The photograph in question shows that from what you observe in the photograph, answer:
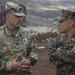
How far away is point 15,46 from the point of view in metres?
4.34

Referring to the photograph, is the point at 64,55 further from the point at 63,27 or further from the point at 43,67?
the point at 43,67

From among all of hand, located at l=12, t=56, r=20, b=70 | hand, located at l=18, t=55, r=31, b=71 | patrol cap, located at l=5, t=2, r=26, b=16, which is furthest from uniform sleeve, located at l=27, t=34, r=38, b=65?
patrol cap, located at l=5, t=2, r=26, b=16

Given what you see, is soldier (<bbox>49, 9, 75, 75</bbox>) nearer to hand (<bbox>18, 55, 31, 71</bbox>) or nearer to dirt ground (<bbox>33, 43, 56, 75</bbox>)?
hand (<bbox>18, 55, 31, 71</bbox>)

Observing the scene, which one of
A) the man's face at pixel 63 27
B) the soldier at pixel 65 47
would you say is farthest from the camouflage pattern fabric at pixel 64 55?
the man's face at pixel 63 27

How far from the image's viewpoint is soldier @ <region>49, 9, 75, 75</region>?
169 inches

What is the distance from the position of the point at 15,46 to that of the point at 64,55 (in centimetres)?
69

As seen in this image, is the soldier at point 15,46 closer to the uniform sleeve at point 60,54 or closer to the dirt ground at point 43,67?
the uniform sleeve at point 60,54

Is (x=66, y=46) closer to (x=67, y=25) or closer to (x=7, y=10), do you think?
(x=67, y=25)

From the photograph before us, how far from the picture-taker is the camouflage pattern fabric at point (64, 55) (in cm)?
429

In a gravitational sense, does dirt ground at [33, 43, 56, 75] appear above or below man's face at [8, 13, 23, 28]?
below

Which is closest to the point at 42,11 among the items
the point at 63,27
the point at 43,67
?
the point at 43,67

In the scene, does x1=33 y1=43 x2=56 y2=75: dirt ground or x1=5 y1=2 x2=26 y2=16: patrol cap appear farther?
x1=33 y1=43 x2=56 y2=75: dirt ground

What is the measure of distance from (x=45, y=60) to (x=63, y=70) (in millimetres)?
4592

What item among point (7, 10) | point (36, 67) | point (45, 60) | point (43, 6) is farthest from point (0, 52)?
point (43, 6)
